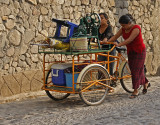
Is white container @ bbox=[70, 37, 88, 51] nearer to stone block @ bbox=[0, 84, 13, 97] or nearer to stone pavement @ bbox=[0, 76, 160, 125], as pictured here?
stone pavement @ bbox=[0, 76, 160, 125]

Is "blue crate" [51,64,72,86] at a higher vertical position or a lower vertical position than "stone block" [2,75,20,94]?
higher

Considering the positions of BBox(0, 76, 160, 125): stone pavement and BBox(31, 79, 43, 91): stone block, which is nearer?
BBox(0, 76, 160, 125): stone pavement

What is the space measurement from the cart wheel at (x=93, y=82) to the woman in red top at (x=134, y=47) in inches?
26.7

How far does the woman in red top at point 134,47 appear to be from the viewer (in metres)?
6.27

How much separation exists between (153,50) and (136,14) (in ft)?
4.70

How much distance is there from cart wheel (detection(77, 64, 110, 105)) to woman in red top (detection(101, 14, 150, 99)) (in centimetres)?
68

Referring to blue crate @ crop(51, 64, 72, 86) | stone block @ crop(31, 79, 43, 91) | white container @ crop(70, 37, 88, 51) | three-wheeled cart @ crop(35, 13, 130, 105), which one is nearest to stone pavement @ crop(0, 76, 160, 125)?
three-wheeled cart @ crop(35, 13, 130, 105)

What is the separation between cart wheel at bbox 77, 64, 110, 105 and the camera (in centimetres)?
568

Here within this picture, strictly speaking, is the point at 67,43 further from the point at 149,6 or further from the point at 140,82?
the point at 149,6

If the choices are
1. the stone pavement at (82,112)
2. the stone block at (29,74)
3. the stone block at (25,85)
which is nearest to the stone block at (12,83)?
the stone block at (25,85)

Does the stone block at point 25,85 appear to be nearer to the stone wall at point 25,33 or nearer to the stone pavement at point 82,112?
the stone wall at point 25,33

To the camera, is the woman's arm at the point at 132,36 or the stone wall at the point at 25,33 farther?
the stone wall at the point at 25,33

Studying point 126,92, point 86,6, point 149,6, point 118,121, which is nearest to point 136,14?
point 149,6

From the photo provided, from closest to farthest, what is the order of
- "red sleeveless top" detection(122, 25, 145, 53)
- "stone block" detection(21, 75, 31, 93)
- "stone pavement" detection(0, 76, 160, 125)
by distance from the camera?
"stone pavement" detection(0, 76, 160, 125)
"red sleeveless top" detection(122, 25, 145, 53)
"stone block" detection(21, 75, 31, 93)
